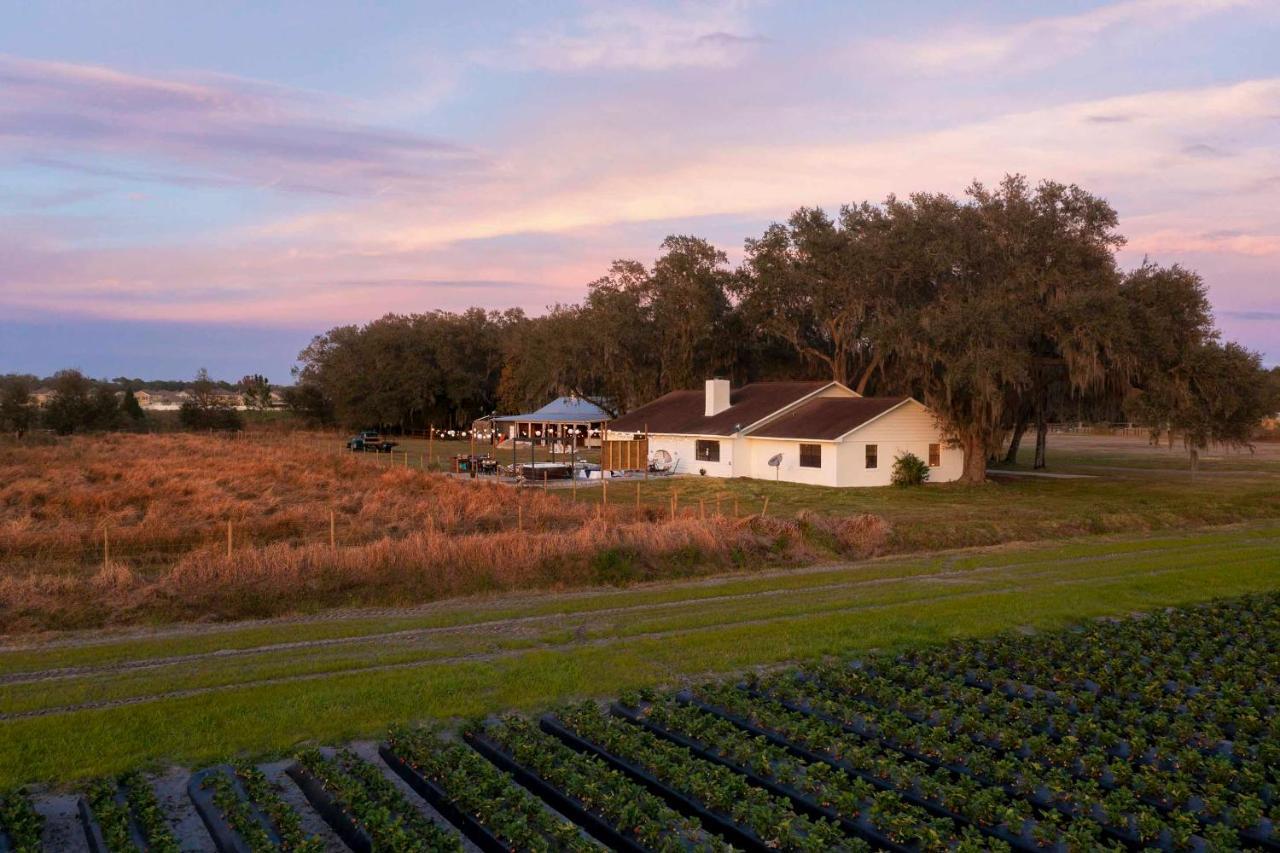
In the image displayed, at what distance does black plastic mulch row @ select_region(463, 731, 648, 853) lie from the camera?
640 centimetres

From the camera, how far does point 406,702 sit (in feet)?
31.2

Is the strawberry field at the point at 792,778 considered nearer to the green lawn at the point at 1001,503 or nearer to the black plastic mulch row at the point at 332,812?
the black plastic mulch row at the point at 332,812

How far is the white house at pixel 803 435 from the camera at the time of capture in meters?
37.8

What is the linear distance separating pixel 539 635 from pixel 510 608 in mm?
2152

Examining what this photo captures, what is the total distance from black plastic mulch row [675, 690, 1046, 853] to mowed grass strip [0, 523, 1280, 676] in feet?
17.4

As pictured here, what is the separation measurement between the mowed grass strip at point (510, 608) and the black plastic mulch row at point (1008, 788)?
5681 millimetres

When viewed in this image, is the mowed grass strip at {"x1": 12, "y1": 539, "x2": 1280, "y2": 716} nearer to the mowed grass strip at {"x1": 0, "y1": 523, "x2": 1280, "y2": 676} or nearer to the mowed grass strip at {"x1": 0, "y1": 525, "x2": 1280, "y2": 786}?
the mowed grass strip at {"x1": 0, "y1": 525, "x2": 1280, "y2": 786}

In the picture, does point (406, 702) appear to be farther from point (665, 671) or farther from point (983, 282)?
point (983, 282)

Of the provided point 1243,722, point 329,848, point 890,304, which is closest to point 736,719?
point 329,848

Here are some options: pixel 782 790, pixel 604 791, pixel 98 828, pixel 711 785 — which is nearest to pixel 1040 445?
pixel 782 790

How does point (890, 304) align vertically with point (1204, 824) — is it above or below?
above

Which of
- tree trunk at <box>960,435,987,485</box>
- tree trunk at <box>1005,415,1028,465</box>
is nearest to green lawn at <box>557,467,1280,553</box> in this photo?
tree trunk at <box>960,435,987,485</box>

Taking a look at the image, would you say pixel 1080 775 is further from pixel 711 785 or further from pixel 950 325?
pixel 950 325

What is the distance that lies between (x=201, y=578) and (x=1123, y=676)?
12421mm
